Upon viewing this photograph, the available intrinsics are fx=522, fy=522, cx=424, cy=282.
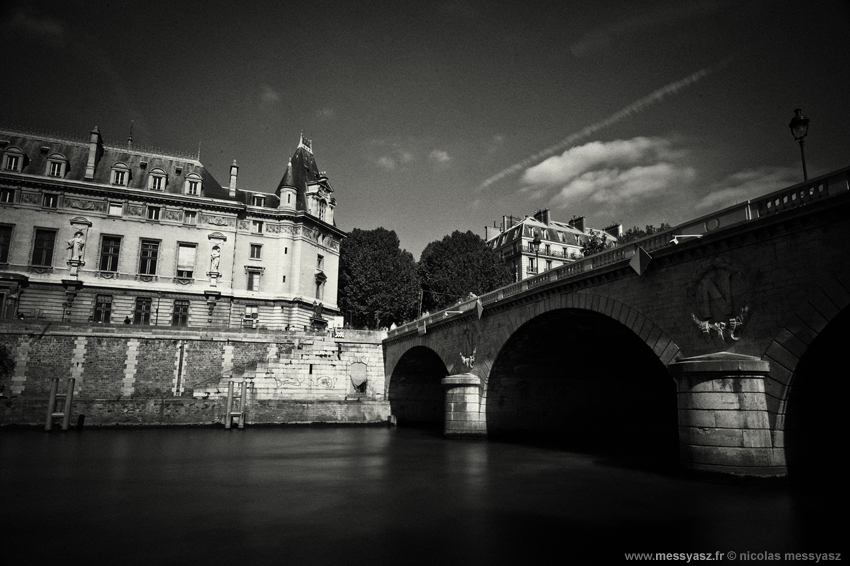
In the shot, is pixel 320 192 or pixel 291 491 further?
pixel 320 192

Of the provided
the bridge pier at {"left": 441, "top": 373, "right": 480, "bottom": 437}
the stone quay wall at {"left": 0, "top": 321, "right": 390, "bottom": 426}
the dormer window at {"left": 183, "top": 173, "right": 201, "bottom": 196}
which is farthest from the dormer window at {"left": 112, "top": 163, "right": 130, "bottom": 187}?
the bridge pier at {"left": 441, "top": 373, "right": 480, "bottom": 437}

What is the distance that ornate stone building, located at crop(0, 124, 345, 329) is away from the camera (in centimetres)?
4269

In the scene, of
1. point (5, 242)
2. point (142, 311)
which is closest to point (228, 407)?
point (142, 311)

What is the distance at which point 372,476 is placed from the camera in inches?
675

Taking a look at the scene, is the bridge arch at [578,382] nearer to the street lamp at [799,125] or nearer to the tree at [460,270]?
the street lamp at [799,125]

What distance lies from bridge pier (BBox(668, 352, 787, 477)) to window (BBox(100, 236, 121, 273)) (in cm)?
4556

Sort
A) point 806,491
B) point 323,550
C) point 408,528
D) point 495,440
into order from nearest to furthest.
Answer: point 323,550 → point 408,528 → point 806,491 → point 495,440

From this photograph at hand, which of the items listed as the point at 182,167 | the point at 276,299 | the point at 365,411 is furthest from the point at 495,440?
the point at 182,167

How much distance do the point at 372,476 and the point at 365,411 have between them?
23540mm

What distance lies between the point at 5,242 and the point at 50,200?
4709 mm

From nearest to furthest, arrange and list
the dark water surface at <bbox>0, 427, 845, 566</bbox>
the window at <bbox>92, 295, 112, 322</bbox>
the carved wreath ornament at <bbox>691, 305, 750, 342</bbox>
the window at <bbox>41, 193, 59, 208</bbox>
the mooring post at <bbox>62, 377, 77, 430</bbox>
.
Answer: the dark water surface at <bbox>0, 427, 845, 566</bbox> < the carved wreath ornament at <bbox>691, 305, 750, 342</bbox> < the mooring post at <bbox>62, 377, 77, 430</bbox> < the window at <bbox>92, 295, 112, 322</bbox> < the window at <bbox>41, 193, 59, 208</bbox>

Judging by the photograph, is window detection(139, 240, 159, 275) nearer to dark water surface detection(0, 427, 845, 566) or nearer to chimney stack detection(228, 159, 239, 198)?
chimney stack detection(228, 159, 239, 198)

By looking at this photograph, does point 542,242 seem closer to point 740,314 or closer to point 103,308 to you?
point 103,308

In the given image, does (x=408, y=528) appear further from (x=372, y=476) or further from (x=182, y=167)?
(x=182, y=167)
